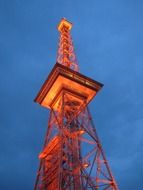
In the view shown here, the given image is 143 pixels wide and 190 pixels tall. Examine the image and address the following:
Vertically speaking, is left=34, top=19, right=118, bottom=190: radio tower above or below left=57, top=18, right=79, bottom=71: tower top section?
below

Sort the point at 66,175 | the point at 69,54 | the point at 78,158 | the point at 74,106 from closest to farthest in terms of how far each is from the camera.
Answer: the point at 66,175, the point at 78,158, the point at 74,106, the point at 69,54

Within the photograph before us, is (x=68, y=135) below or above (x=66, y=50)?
below

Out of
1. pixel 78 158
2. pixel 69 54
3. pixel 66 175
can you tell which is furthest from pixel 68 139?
pixel 69 54

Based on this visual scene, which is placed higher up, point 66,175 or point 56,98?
point 56,98

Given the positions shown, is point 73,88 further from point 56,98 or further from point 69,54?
point 69,54

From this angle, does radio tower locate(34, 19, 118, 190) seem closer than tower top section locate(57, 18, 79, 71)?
Yes

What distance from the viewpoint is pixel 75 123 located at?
102ft

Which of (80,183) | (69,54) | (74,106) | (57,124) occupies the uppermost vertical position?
(69,54)

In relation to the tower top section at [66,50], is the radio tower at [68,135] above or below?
below

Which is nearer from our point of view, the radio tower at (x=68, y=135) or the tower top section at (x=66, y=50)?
the radio tower at (x=68, y=135)

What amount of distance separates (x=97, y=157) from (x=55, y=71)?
9.14 meters

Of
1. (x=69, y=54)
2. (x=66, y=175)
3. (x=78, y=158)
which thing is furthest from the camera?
(x=69, y=54)

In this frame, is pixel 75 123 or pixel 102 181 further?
pixel 75 123

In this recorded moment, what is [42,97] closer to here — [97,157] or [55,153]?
[55,153]
